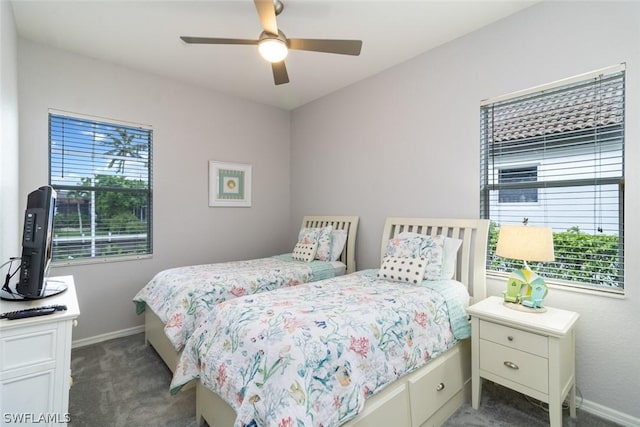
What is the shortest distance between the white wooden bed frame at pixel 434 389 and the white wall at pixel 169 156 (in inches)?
76.3

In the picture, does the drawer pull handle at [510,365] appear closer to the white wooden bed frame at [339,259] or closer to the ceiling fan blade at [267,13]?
the white wooden bed frame at [339,259]

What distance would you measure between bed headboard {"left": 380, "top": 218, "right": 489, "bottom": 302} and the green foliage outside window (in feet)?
1.21

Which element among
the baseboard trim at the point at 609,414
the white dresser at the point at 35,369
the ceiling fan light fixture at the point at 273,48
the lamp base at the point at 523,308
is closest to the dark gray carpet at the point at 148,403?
the baseboard trim at the point at 609,414

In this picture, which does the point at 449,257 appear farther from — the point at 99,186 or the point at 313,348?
the point at 99,186

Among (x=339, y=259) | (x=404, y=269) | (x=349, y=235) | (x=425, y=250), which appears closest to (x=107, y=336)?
(x=339, y=259)

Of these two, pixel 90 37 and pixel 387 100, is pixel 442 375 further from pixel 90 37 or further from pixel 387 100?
pixel 90 37

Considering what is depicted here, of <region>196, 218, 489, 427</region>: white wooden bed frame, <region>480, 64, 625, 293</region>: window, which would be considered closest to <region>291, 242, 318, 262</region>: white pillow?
<region>196, 218, 489, 427</region>: white wooden bed frame

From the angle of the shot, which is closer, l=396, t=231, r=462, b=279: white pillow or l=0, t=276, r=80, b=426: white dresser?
l=0, t=276, r=80, b=426: white dresser

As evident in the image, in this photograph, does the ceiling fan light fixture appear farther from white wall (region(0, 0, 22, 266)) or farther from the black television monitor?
white wall (region(0, 0, 22, 266))

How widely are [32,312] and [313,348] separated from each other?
1.17m

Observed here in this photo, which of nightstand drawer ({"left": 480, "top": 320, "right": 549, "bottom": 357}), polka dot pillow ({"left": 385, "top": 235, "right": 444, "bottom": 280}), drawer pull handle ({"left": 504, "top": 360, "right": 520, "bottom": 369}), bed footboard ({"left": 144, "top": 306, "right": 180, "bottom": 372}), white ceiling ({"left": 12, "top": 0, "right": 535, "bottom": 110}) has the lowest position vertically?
bed footboard ({"left": 144, "top": 306, "right": 180, "bottom": 372})

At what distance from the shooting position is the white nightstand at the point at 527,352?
1.68 meters

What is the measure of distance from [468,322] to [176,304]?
214cm

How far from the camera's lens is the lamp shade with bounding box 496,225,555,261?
1.84m
